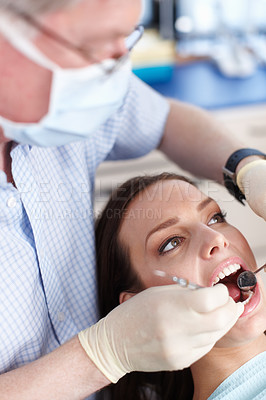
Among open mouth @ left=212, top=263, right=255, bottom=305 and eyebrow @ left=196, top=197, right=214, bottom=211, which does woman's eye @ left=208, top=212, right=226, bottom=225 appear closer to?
eyebrow @ left=196, top=197, right=214, bottom=211

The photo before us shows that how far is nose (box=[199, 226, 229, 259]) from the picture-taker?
3.87 feet

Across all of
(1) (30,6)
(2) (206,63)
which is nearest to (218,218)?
(1) (30,6)

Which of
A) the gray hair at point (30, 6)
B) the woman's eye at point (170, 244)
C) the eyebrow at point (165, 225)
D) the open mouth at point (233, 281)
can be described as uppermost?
the gray hair at point (30, 6)

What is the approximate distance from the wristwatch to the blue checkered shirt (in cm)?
26

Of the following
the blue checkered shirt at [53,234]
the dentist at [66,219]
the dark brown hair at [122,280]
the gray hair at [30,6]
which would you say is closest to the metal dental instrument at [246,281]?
the dentist at [66,219]

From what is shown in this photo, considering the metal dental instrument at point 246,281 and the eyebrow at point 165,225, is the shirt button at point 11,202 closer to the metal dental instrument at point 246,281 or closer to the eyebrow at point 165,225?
the eyebrow at point 165,225

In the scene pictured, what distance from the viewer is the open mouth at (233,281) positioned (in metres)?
1.17

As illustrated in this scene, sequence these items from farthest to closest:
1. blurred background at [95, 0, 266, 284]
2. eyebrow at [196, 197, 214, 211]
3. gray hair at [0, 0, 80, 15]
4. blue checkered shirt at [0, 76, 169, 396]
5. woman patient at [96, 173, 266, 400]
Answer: blurred background at [95, 0, 266, 284] < eyebrow at [196, 197, 214, 211] < woman patient at [96, 173, 266, 400] < blue checkered shirt at [0, 76, 169, 396] < gray hair at [0, 0, 80, 15]

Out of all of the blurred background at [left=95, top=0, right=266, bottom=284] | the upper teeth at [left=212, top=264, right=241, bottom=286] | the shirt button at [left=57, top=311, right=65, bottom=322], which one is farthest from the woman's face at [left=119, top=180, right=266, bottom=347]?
the blurred background at [left=95, top=0, right=266, bottom=284]

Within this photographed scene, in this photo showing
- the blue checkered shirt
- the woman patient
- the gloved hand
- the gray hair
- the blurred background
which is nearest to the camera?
the gray hair

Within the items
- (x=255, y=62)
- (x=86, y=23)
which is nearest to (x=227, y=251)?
(x=86, y=23)

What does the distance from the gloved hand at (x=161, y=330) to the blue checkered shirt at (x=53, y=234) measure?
0.18m

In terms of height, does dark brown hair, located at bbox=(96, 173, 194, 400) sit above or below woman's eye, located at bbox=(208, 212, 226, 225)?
below

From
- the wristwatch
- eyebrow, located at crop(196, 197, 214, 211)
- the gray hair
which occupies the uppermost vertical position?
the gray hair
